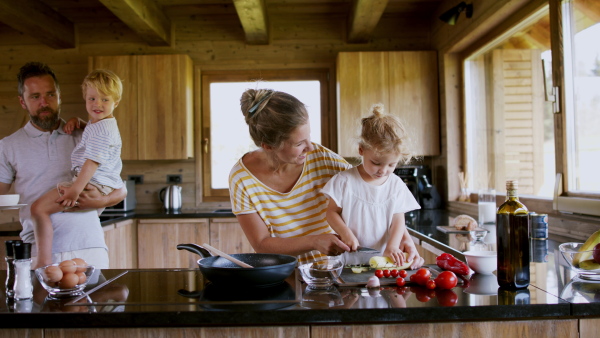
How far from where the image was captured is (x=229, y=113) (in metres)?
4.75

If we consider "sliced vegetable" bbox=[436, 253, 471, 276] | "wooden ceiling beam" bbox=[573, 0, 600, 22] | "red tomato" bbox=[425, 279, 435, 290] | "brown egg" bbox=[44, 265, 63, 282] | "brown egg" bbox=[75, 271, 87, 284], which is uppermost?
"wooden ceiling beam" bbox=[573, 0, 600, 22]

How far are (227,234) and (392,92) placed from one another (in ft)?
6.02

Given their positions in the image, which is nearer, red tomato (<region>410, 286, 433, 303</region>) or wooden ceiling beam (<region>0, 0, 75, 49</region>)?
red tomato (<region>410, 286, 433, 303</region>)

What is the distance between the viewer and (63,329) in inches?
46.1

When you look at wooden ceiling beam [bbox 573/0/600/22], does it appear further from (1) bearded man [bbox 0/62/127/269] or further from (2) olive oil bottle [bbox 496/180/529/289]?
(1) bearded man [bbox 0/62/127/269]

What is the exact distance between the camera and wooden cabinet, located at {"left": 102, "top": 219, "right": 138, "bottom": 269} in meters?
3.66

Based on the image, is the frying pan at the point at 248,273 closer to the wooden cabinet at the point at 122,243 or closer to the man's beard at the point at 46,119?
A: the man's beard at the point at 46,119

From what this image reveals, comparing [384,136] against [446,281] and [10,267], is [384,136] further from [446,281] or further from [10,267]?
[10,267]

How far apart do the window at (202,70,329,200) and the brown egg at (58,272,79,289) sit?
11.1ft

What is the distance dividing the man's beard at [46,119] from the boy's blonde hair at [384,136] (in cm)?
146

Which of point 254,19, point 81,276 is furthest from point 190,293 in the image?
point 254,19

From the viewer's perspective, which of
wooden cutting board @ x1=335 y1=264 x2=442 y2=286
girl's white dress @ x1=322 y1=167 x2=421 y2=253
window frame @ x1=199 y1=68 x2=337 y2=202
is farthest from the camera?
window frame @ x1=199 y1=68 x2=337 y2=202

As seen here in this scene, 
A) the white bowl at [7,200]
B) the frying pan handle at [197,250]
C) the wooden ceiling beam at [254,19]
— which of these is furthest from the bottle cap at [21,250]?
the wooden ceiling beam at [254,19]

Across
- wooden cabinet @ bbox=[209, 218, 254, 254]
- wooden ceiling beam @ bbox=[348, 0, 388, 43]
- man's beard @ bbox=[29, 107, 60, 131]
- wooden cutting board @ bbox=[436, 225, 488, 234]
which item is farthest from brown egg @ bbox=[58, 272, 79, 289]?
wooden ceiling beam @ bbox=[348, 0, 388, 43]
